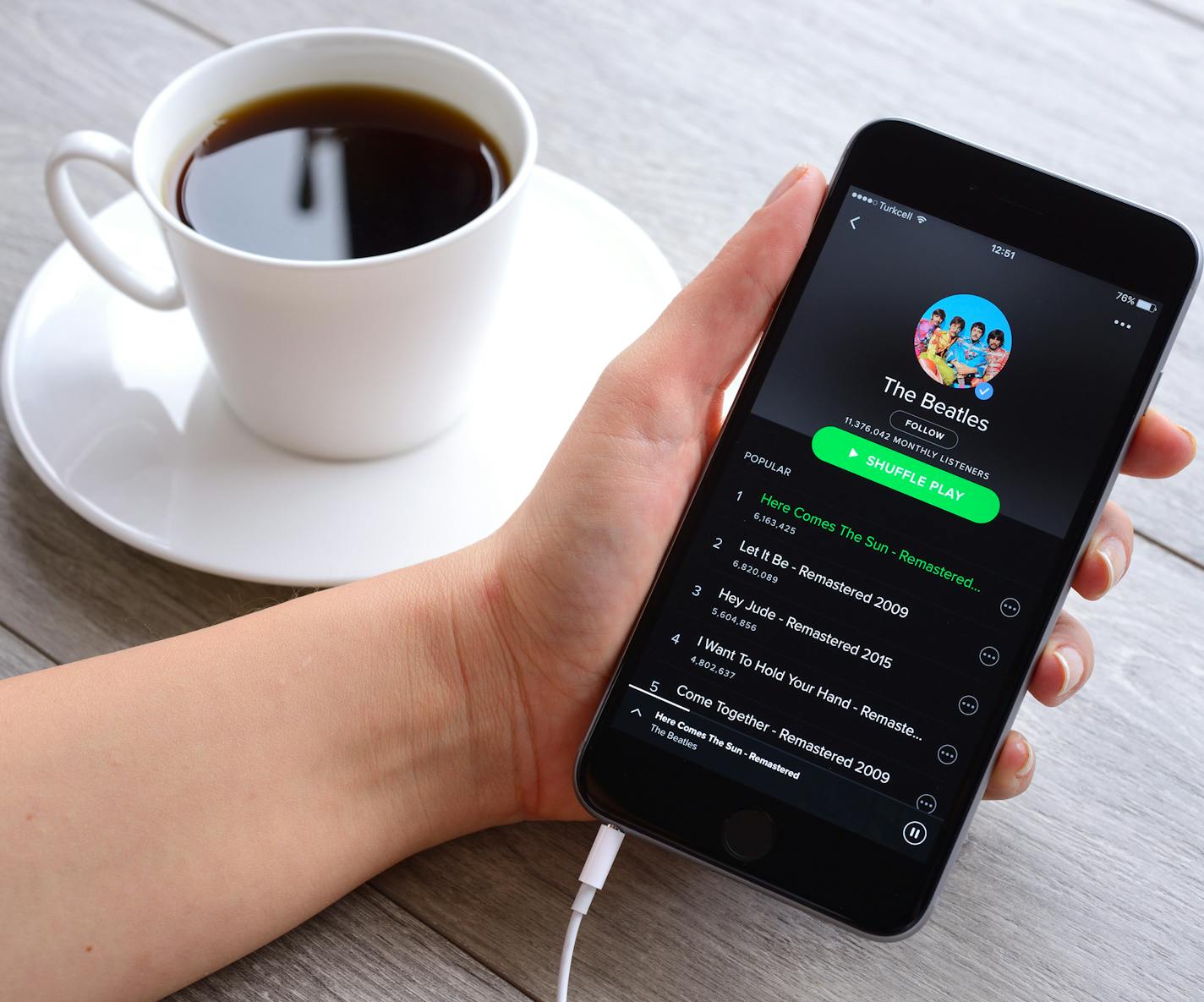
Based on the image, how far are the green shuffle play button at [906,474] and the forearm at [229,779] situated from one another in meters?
0.17

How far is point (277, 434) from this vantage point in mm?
554

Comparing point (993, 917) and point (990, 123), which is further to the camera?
point (990, 123)

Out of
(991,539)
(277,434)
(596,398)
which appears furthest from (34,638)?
(991,539)

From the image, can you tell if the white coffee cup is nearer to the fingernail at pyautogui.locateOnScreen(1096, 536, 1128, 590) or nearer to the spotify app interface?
the spotify app interface

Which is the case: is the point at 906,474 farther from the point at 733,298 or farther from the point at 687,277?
the point at 687,277

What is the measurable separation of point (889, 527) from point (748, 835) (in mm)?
140

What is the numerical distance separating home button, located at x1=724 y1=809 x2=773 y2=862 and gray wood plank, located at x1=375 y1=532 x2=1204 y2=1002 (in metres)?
0.02

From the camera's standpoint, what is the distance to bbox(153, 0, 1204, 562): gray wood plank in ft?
2.33

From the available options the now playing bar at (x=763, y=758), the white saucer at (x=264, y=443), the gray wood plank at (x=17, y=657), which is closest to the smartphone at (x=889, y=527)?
the now playing bar at (x=763, y=758)

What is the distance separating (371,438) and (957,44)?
509mm

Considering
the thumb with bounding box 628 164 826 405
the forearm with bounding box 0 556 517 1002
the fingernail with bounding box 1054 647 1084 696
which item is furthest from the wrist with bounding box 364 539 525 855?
the fingernail with bounding box 1054 647 1084 696

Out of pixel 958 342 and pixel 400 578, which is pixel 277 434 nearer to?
pixel 400 578

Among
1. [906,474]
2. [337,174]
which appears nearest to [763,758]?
[906,474]

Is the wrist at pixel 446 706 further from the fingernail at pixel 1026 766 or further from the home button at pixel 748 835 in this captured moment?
the fingernail at pixel 1026 766
